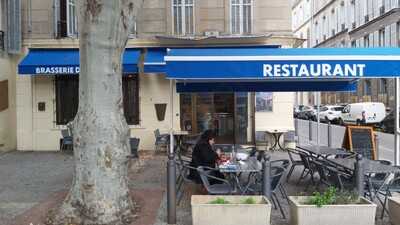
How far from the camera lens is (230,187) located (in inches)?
320

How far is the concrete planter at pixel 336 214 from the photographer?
6.83 meters

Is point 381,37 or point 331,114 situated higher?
point 381,37

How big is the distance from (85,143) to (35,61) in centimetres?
947

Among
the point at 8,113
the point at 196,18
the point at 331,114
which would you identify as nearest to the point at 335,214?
the point at 196,18

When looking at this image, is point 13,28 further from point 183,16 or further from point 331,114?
point 331,114

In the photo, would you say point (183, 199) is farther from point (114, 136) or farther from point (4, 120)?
point (4, 120)

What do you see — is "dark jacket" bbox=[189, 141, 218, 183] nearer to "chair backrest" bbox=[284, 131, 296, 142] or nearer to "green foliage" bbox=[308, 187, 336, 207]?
"green foliage" bbox=[308, 187, 336, 207]

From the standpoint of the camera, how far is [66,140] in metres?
16.5

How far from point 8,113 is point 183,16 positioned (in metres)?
6.44

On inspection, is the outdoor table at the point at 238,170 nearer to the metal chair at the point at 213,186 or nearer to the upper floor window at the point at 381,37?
the metal chair at the point at 213,186

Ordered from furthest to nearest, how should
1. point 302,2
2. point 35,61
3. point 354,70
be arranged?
point 302,2
point 35,61
point 354,70

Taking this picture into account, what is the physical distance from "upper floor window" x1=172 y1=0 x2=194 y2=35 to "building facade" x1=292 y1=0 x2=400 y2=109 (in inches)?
594

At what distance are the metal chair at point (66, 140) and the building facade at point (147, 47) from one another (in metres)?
0.43

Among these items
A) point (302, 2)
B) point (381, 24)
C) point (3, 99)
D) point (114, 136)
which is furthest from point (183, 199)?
point (302, 2)
